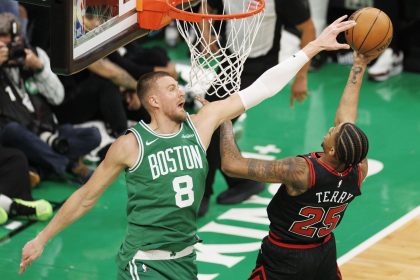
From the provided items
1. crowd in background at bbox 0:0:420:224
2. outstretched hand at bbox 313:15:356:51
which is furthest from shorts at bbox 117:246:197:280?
crowd in background at bbox 0:0:420:224

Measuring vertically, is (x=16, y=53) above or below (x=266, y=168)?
below

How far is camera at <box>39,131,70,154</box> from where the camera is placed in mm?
10273

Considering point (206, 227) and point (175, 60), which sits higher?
point (206, 227)

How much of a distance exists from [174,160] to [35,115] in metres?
4.22

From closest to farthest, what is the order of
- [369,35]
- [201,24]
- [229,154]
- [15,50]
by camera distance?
[229,154] < [369,35] < [201,24] < [15,50]

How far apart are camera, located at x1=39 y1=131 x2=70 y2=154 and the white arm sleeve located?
151 inches

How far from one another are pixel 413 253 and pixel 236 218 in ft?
5.49

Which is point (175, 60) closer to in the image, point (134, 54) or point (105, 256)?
point (134, 54)

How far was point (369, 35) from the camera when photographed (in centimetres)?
709

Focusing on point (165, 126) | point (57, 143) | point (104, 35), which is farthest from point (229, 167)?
point (57, 143)

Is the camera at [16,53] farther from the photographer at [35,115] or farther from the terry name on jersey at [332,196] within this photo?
the terry name on jersey at [332,196]

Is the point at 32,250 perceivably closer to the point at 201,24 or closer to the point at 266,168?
the point at 266,168

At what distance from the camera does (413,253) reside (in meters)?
8.63

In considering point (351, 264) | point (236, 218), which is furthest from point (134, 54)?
point (351, 264)
